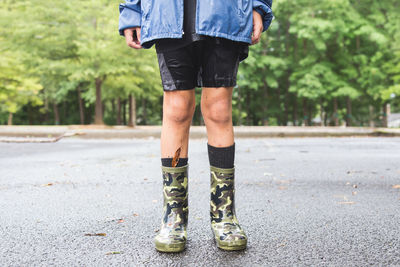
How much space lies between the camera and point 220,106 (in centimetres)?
219

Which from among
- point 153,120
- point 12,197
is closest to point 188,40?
point 12,197

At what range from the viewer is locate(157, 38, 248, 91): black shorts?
2.11 meters

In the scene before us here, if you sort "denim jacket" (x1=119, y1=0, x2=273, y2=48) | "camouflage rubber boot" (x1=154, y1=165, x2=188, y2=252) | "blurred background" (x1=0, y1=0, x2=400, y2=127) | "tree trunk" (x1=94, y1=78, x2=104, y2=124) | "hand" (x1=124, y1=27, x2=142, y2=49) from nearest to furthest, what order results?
1. "denim jacket" (x1=119, y1=0, x2=273, y2=48)
2. "camouflage rubber boot" (x1=154, y1=165, x2=188, y2=252)
3. "hand" (x1=124, y1=27, x2=142, y2=49)
4. "blurred background" (x1=0, y1=0, x2=400, y2=127)
5. "tree trunk" (x1=94, y1=78, x2=104, y2=124)

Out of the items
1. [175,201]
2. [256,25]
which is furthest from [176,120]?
[256,25]

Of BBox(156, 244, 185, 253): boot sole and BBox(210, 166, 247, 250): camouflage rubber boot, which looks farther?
BBox(210, 166, 247, 250): camouflage rubber boot

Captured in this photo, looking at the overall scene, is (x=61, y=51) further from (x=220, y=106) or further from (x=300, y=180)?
(x=220, y=106)

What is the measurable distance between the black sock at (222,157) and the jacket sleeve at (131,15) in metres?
0.81

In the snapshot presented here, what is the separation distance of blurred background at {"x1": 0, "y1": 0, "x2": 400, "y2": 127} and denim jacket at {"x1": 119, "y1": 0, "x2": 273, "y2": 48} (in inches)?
599

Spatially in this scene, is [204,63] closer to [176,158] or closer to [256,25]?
[256,25]

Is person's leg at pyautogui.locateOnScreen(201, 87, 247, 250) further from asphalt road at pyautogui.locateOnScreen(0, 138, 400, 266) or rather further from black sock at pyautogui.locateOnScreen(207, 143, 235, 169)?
asphalt road at pyautogui.locateOnScreen(0, 138, 400, 266)

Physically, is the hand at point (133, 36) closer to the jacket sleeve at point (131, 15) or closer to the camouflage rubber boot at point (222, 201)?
the jacket sleeve at point (131, 15)

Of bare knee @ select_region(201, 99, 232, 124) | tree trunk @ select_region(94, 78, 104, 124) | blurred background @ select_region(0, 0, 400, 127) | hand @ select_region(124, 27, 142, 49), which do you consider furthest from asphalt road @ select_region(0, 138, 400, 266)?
tree trunk @ select_region(94, 78, 104, 124)

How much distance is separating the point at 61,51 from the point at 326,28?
43.5 feet

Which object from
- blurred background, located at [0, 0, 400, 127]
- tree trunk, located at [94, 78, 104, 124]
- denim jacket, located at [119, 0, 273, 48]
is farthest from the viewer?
tree trunk, located at [94, 78, 104, 124]
